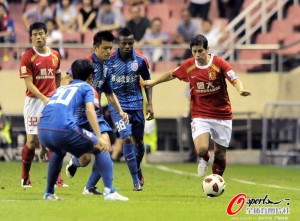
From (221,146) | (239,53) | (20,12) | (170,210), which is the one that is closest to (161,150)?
(239,53)

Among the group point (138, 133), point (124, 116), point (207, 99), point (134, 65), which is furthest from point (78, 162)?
point (207, 99)

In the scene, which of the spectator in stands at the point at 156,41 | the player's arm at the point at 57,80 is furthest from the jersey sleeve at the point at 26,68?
the spectator in stands at the point at 156,41

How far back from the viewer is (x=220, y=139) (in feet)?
57.2

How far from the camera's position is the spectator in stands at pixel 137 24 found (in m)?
29.0

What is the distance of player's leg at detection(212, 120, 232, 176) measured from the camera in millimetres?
17406

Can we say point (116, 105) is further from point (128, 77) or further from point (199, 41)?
point (199, 41)

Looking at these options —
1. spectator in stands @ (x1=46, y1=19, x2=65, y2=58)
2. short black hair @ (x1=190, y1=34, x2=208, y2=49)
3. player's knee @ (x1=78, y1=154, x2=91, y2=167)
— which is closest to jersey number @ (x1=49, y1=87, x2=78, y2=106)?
player's knee @ (x1=78, y1=154, x2=91, y2=167)

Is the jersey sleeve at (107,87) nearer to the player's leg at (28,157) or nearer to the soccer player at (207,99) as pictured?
the soccer player at (207,99)

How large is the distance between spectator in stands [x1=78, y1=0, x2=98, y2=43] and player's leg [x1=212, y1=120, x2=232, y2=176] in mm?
12694

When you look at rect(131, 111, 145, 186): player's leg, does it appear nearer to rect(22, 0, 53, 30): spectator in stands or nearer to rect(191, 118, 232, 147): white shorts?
rect(191, 118, 232, 147): white shorts

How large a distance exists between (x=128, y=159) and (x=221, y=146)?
1.44 meters

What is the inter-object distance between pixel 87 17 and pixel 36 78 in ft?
41.0

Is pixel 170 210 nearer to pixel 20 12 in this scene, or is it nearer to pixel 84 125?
pixel 84 125

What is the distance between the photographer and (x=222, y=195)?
1639 centimetres
